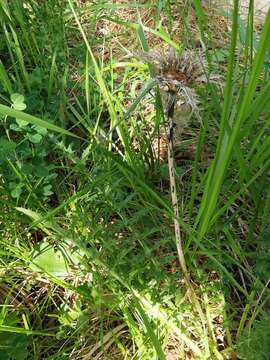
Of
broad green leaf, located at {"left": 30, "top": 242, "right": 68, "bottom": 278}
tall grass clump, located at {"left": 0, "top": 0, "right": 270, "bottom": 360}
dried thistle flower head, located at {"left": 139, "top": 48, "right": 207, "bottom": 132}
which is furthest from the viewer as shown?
broad green leaf, located at {"left": 30, "top": 242, "right": 68, "bottom": 278}

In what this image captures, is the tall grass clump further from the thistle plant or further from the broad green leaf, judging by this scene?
the thistle plant

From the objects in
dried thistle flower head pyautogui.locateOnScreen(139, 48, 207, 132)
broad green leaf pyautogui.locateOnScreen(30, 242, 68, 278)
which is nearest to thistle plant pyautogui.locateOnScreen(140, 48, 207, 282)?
dried thistle flower head pyautogui.locateOnScreen(139, 48, 207, 132)

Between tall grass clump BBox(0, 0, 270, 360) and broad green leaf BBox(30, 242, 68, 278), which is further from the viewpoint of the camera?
broad green leaf BBox(30, 242, 68, 278)

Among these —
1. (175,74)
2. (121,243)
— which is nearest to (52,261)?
(121,243)

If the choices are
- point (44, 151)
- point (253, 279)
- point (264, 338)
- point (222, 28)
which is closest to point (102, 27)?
point (222, 28)

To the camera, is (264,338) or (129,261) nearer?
(264,338)

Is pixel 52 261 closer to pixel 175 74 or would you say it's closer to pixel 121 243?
pixel 121 243

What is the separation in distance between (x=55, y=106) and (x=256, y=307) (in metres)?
0.89

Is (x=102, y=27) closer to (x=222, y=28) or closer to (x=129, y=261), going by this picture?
(x=222, y=28)

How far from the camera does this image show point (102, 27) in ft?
6.74

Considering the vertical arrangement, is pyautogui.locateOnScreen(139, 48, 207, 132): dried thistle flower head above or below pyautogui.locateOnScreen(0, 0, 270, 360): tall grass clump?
above

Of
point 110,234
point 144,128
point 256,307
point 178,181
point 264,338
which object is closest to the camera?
point 264,338

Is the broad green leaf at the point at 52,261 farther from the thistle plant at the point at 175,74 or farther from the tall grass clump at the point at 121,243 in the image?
the thistle plant at the point at 175,74

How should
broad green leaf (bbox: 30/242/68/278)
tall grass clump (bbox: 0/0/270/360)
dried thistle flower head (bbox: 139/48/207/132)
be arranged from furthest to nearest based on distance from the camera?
broad green leaf (bbox: 30/242/68/278) < tall grass clump (bbox: 0/0/270/360) < dried thistle flower head (bbox: 139/48/207/132)
